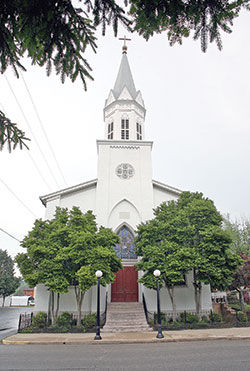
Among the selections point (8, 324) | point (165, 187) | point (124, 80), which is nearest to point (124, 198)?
point (165, 187)

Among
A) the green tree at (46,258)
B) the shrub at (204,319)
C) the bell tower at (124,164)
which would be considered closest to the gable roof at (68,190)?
the bell tower at (124,164)

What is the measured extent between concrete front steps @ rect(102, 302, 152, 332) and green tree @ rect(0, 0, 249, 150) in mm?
13826

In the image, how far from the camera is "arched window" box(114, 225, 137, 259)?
19.2 meters

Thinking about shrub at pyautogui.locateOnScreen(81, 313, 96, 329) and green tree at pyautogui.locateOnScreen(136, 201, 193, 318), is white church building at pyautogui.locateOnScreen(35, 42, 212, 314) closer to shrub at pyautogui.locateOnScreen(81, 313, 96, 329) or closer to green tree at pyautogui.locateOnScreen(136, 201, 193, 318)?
shrub at pyautogui.locateOnScreen(81, 313, 96, 329)

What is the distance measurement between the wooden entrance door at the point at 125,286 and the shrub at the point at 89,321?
9.49ft

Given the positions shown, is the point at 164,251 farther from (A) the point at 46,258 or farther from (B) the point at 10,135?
(B) the point at 10,135

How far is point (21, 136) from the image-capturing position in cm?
561

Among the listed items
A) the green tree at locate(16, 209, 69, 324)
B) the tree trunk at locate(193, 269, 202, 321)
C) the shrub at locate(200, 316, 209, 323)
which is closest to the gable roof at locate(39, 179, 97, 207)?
the green tree at locate(16, 209, 69, 324)

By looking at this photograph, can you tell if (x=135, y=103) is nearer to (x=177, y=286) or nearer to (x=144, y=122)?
(x=144, y=122)

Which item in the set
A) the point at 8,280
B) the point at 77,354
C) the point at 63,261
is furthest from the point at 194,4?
the point at 8,280

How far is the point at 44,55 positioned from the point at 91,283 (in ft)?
41.2

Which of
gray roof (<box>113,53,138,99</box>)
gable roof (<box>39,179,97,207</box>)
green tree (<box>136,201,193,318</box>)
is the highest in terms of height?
gray roof (<box>113,53,138,99</box>)

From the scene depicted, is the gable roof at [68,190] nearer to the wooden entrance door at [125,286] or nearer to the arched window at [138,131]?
the arched window at [138,131]

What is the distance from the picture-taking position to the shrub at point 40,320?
15.3m
